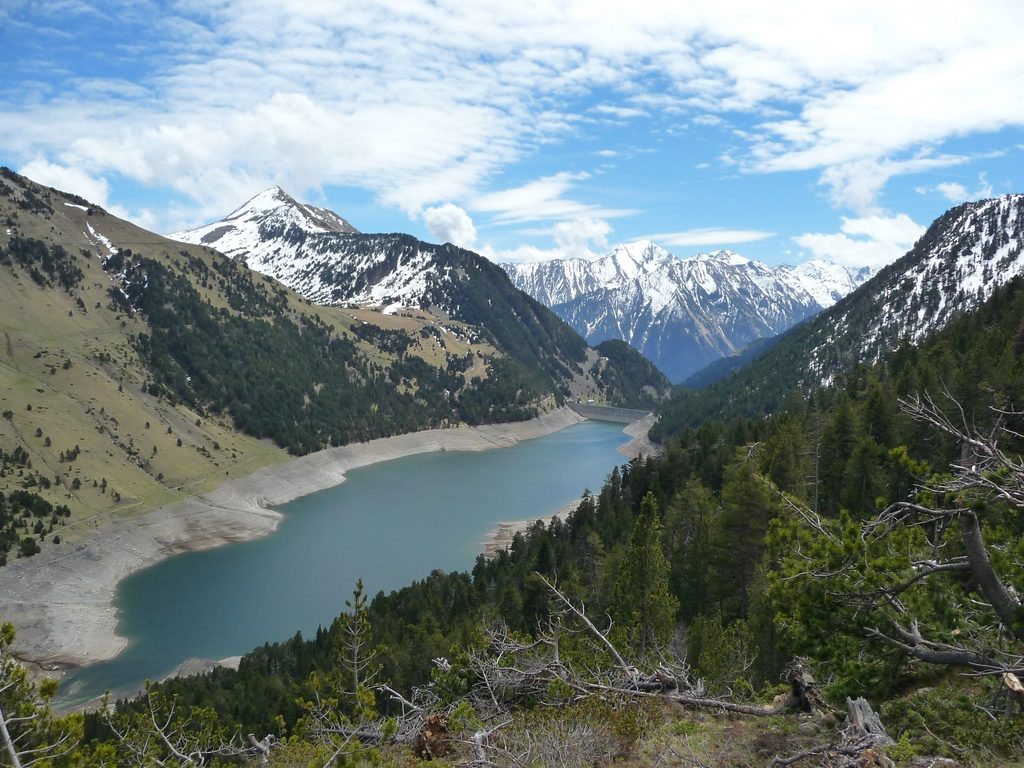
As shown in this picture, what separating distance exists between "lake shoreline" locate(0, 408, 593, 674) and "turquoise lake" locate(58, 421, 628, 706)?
204 centimetres

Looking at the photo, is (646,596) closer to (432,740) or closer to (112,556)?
(432,740)

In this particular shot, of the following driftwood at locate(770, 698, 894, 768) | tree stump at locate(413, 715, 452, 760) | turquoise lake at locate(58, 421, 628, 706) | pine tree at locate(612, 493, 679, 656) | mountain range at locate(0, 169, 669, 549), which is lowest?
turquoise lake at locate(58, 421, 628, 706)

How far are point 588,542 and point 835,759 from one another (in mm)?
43125

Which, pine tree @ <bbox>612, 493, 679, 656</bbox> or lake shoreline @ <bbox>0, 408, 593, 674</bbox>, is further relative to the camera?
lake shoreline @ <bbox>0, 408, 593, 674</bbox>

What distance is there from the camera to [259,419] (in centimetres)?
13450

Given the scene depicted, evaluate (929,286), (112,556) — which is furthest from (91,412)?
(929,286)

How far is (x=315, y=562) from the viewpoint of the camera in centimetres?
7344

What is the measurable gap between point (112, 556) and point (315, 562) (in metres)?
21.3

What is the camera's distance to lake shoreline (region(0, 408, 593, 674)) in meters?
54.3

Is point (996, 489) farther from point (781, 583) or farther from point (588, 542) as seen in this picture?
point (588, 542)

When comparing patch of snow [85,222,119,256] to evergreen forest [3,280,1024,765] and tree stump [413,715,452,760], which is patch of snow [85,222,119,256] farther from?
tree stump [413,715,452,760]

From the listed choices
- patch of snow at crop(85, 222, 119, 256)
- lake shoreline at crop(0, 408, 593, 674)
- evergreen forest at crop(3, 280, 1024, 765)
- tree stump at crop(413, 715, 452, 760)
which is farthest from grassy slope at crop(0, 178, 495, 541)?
tree stump at crop(413, 715, 452, 760)

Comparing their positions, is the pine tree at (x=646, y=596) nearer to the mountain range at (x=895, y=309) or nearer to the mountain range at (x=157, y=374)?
the mountain range at (x=157, y=374)

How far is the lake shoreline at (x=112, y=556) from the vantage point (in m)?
54.3
